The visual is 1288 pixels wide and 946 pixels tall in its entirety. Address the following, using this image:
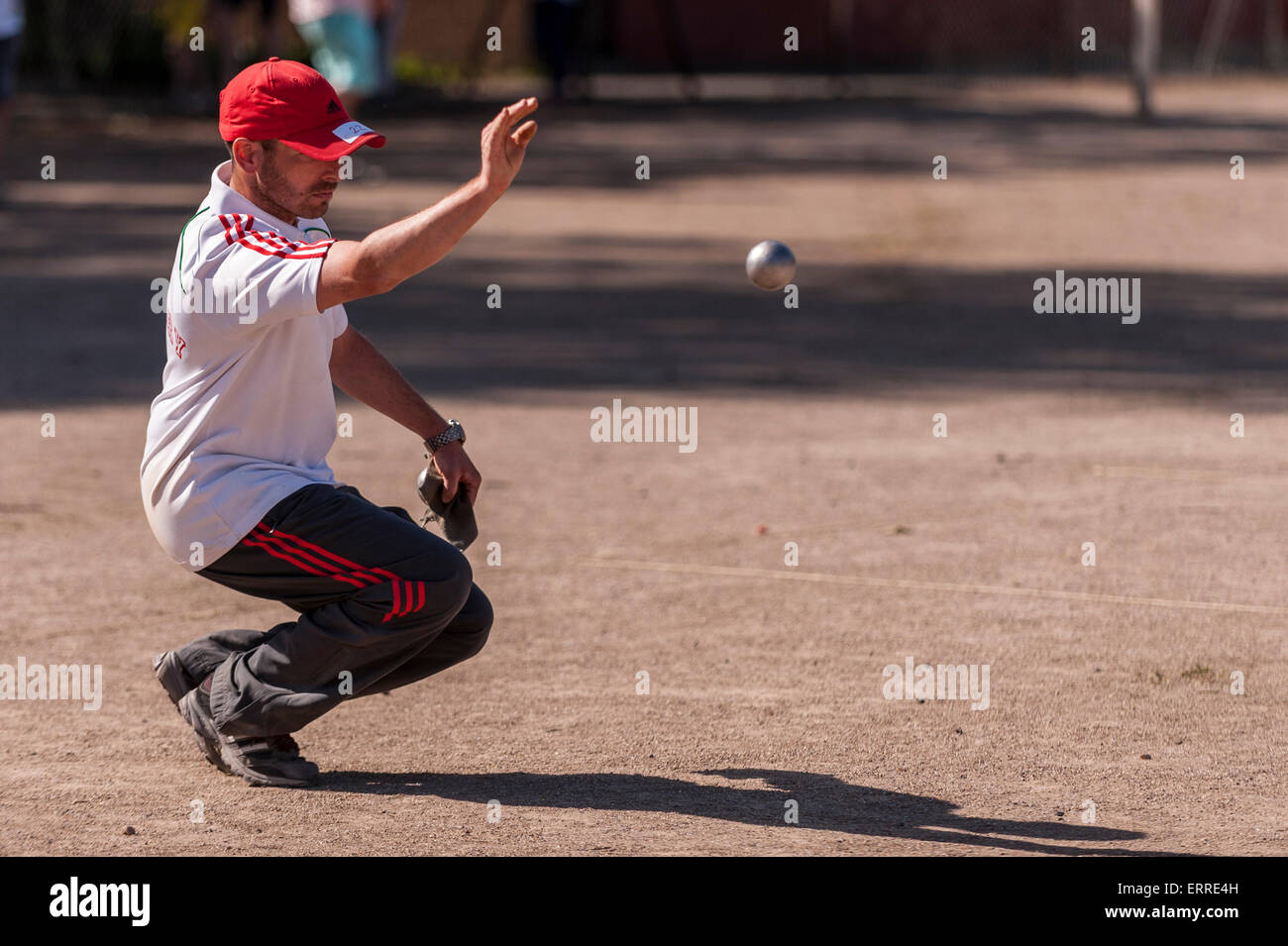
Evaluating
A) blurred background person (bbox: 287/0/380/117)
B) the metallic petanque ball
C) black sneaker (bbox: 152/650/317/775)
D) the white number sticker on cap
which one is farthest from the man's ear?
blurred background person (bbox: 287/0/380/117)

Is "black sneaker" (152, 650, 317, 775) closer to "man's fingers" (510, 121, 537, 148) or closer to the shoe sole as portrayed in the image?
the shoe sole

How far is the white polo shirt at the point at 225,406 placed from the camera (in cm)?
477

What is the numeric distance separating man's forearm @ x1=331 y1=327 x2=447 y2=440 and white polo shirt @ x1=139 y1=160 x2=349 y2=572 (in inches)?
8.1

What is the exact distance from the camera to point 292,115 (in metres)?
4.71

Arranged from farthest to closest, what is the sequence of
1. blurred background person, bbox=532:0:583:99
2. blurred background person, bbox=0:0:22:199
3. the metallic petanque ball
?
1. blurred background person, bbox=532:0:583:99
2. blurred background person, bbox=0:0:22:199
3. the metallic petanque ball

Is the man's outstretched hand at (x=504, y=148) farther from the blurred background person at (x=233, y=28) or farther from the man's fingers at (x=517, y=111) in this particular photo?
the blurred background person at (x=233, y=28)

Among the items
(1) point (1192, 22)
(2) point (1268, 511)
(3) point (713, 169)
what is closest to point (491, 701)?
(2) point (1268, 511)

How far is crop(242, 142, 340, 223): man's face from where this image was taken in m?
4.84

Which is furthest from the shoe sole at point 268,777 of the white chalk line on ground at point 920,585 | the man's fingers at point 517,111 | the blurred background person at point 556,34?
the blurred background person at point 556,34

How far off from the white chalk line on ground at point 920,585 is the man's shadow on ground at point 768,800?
1917mm

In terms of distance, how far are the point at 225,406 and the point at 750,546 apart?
3.12m

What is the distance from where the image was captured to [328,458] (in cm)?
877

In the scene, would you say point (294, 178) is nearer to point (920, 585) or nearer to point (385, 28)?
point (920, 585)

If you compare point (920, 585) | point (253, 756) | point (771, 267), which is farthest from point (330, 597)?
point (920, 585)
